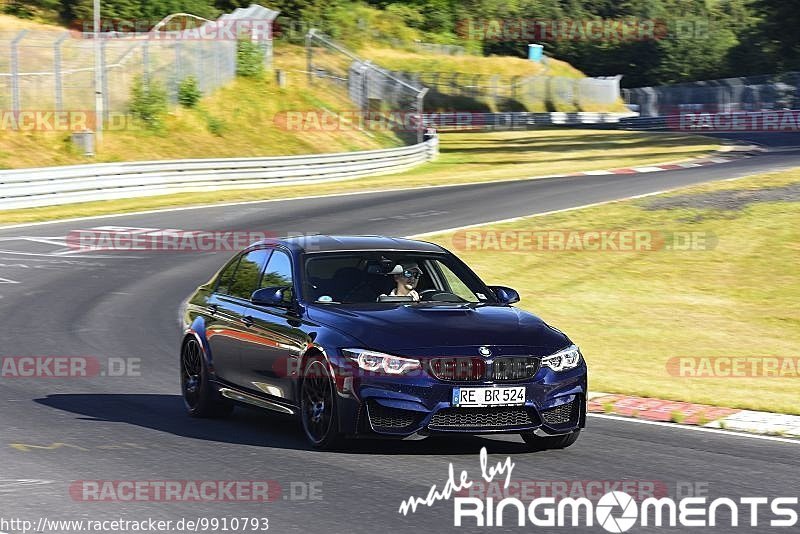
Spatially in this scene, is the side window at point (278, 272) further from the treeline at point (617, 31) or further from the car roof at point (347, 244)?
the treeline at point (617, 31)

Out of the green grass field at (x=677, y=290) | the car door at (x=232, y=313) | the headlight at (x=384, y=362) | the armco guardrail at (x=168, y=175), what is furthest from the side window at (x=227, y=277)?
the armco guardrail at (x=168, y=175)

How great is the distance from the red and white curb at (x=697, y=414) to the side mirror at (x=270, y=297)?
3226mm

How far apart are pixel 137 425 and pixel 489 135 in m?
55.0

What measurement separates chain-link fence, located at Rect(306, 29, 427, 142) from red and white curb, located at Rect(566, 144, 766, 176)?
13.3 metres

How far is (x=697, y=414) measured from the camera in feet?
37.5

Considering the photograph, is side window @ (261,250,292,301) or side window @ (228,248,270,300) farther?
side window @ (228,248,270,300)

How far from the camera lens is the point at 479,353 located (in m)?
8.92

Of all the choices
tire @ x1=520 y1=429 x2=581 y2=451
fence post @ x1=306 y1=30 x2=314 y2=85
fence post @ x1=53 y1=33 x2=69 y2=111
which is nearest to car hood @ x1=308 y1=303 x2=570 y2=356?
tire @ x1=520 y1=429 x2=581 y2=451

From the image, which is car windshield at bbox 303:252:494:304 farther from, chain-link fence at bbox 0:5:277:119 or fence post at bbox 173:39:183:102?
fence post at bbox 173:39:183:102

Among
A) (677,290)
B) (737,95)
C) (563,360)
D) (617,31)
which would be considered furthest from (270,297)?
(617,31)

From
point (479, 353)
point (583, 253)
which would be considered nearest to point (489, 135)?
point (583, 253)

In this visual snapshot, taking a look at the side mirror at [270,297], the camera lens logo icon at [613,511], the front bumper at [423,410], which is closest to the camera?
the camera lens logo icon at [613,511]

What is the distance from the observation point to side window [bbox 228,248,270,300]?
10.8m

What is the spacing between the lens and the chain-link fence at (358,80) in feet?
189
